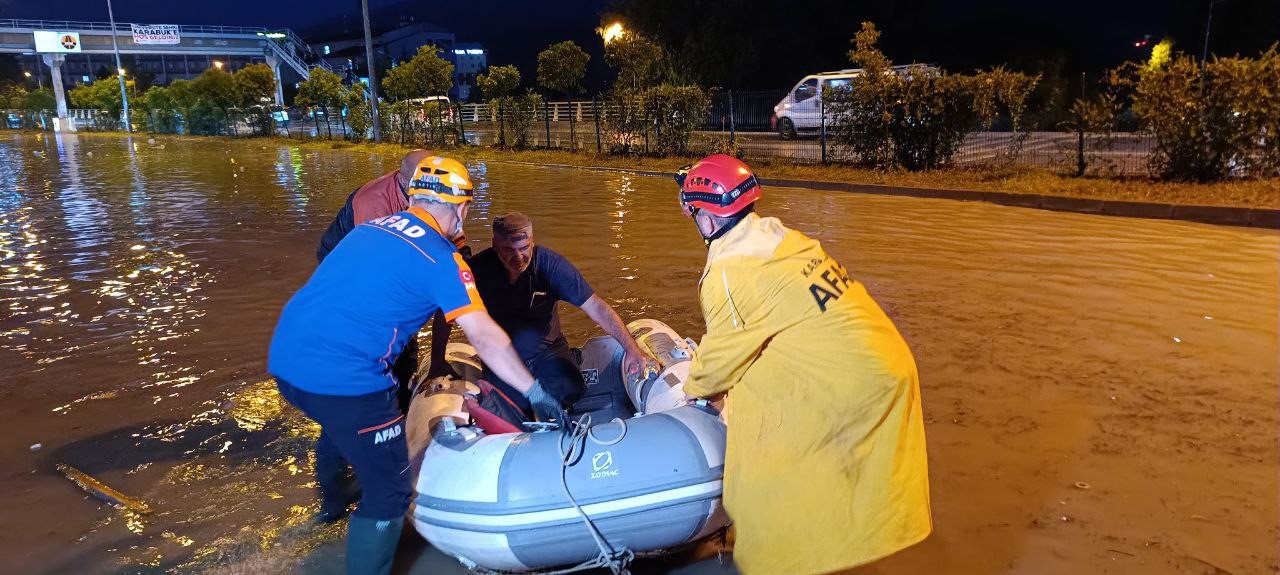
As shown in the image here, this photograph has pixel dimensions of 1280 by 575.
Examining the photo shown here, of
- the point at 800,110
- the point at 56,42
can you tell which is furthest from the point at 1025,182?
the point at 56,42

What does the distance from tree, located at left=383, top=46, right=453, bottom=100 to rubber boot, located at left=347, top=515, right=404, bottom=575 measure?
3226 centimetres

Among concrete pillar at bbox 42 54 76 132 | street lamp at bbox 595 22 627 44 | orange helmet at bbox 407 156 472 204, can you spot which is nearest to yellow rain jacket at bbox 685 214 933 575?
orange helmet at bbox 407 156 472 204

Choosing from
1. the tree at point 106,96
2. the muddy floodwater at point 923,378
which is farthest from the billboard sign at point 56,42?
the muddy floodwater at point 923,378

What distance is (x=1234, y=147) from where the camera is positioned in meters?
13.1

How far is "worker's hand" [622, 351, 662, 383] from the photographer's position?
14.8ft

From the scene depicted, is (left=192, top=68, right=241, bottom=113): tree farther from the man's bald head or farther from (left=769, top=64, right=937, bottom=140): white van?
the man's bald head

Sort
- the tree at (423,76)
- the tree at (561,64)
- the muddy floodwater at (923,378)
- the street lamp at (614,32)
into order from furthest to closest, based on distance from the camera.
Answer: the tree at (423,76)
the street lamp at (614,32)
the tree at (561,64)
the muddy floodwater at (923,378)

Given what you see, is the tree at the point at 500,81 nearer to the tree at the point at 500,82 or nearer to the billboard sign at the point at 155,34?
the tree at the point at 500,82

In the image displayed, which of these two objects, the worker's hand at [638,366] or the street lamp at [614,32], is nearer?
the worker's hand at [638,366]

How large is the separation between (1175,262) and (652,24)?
31.4 meters

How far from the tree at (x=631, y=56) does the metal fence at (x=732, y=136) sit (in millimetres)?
2130

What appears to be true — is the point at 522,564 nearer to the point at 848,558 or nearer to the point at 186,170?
the point at 848,558

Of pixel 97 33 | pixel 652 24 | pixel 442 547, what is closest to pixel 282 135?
pixel 652 24

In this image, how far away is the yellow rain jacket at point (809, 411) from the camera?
8.16ft
